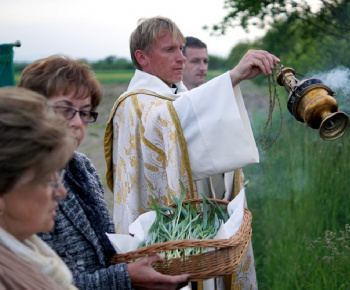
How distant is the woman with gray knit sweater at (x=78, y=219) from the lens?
2238 millimetres

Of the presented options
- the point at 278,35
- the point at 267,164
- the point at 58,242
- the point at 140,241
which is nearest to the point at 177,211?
the point at 140,241

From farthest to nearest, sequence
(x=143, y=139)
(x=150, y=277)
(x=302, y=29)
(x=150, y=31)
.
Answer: (x=302, y=29) < (x=150, y=31) < (x=143, y=139) < (x=150, y=277)

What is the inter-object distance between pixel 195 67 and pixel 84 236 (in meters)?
3.50

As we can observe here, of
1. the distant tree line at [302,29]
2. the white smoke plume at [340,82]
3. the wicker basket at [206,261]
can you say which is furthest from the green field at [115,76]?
the wicker basket at [206,261]

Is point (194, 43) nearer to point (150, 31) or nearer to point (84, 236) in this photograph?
point (150, 31)

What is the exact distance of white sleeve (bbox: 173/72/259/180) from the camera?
137 inches

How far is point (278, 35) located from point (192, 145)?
270cm

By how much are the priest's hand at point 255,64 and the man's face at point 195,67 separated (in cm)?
215

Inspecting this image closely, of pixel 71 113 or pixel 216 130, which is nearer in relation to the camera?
pixel 71 113

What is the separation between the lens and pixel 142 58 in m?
3.92

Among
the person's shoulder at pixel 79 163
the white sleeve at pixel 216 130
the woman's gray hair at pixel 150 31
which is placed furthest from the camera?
the woman's gray hair at pixel 150 31

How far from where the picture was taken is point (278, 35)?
5.93 metres

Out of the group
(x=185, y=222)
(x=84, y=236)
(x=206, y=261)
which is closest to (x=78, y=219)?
(x=84, y=236)

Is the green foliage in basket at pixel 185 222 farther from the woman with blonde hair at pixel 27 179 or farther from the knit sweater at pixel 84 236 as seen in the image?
the woman with blonde hair at pixel 27 179
